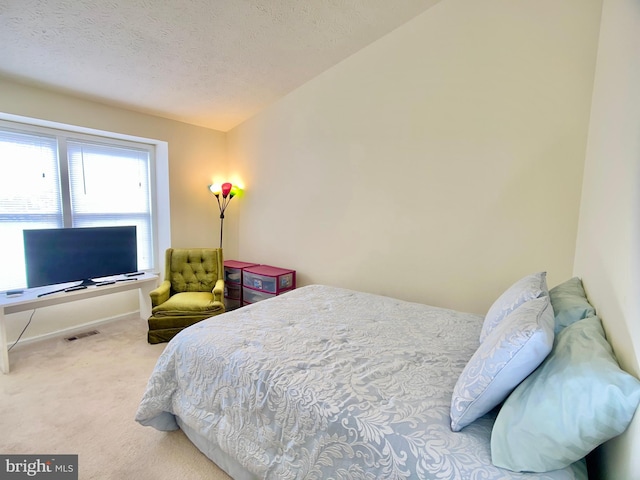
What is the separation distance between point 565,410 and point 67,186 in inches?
170

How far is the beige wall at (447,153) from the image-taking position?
7.13 ft

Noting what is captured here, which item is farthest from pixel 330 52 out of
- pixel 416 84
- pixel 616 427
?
pixel 616 427

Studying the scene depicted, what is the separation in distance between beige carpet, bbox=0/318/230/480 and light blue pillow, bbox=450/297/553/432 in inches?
51.7

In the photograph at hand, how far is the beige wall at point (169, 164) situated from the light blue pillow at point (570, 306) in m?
3.85

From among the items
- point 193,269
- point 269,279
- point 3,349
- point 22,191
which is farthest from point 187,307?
point 22,191

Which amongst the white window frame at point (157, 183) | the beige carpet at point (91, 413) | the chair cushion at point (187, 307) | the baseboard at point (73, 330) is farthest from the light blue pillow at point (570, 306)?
the baseboard at point (73, 330)

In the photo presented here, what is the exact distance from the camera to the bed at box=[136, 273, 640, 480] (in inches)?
39.3

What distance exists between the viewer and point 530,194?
2291 mm

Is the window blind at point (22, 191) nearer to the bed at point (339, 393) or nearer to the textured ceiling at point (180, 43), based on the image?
the textured ceiling at point (180, 43)

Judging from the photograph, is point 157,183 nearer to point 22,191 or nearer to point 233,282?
point 22,191

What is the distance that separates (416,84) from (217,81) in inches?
75.4

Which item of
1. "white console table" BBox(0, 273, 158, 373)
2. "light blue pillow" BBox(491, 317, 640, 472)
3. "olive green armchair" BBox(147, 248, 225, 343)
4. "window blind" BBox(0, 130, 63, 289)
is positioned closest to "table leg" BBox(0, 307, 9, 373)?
"white console table" BBox(0, 273, 158, 373)

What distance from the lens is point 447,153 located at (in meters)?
2.60

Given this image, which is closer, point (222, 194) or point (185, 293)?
point (185, 293)
